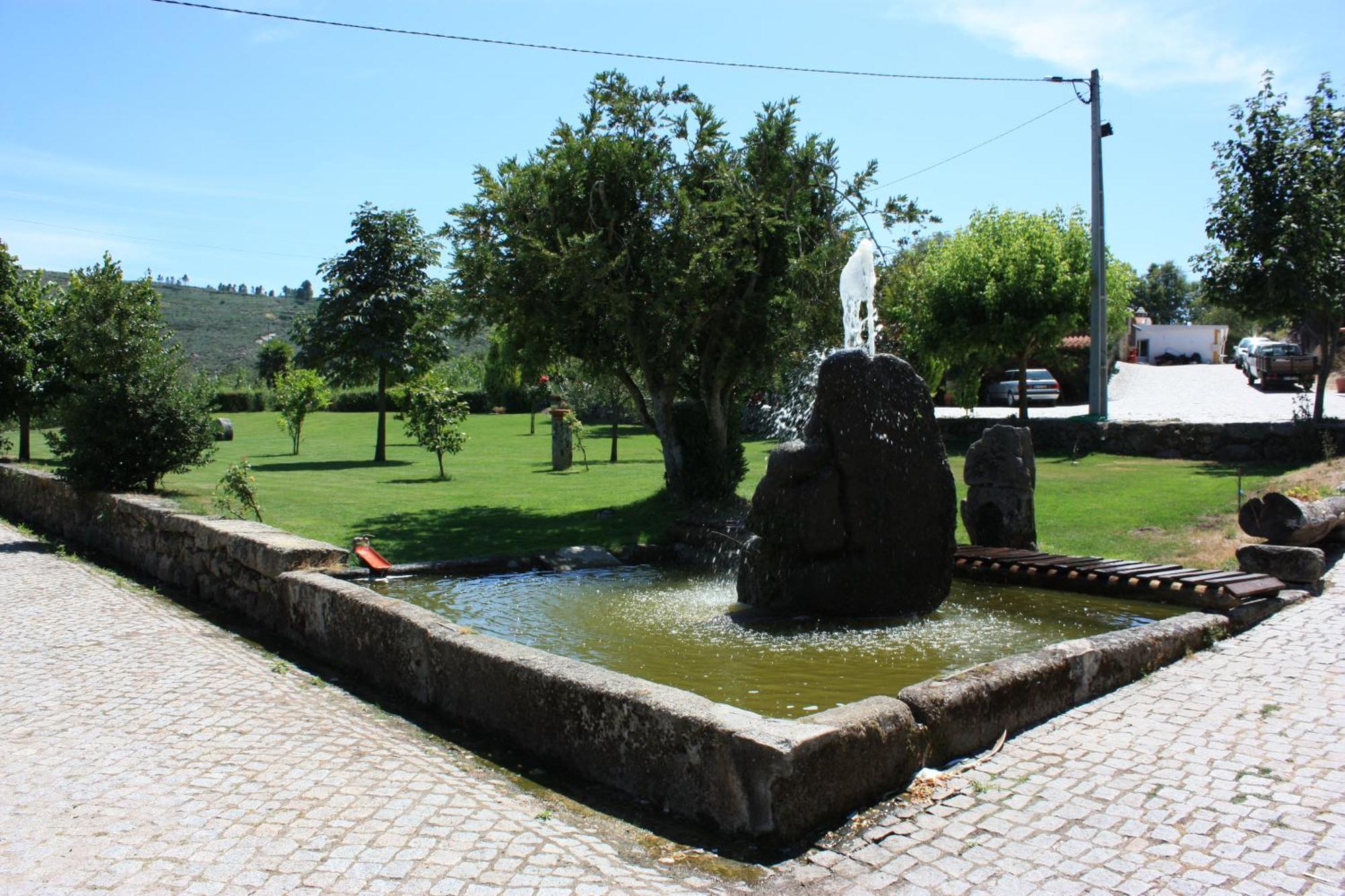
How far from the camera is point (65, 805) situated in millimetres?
4395

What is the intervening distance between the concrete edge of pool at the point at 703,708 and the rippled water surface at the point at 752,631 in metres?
0.72

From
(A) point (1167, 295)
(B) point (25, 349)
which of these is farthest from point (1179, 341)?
(B) point (25, 349)

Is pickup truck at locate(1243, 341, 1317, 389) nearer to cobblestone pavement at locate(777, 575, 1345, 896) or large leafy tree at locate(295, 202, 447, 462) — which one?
large leafy tree at locate(295, 202, 447, 462)

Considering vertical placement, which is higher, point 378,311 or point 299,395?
point 378,311

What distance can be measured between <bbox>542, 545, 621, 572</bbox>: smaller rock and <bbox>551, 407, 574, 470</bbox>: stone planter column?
406 inches

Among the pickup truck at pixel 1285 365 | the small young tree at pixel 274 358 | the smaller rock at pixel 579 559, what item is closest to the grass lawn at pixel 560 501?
the smaller rock at pixel 579 559

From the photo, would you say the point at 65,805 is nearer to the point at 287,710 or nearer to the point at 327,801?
the point at 327,801

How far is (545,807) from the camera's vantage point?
441cm

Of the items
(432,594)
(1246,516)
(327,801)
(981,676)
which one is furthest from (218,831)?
(1246,516)

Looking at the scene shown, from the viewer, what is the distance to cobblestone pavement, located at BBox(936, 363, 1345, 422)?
2464cm

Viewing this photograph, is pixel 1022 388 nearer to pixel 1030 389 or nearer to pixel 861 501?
pixel 1030 389

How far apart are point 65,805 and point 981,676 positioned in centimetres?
420

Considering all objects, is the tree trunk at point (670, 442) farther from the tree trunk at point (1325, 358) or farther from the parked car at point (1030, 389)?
the parked car at point (1030, 389)

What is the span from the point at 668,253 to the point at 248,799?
9.52 metres
